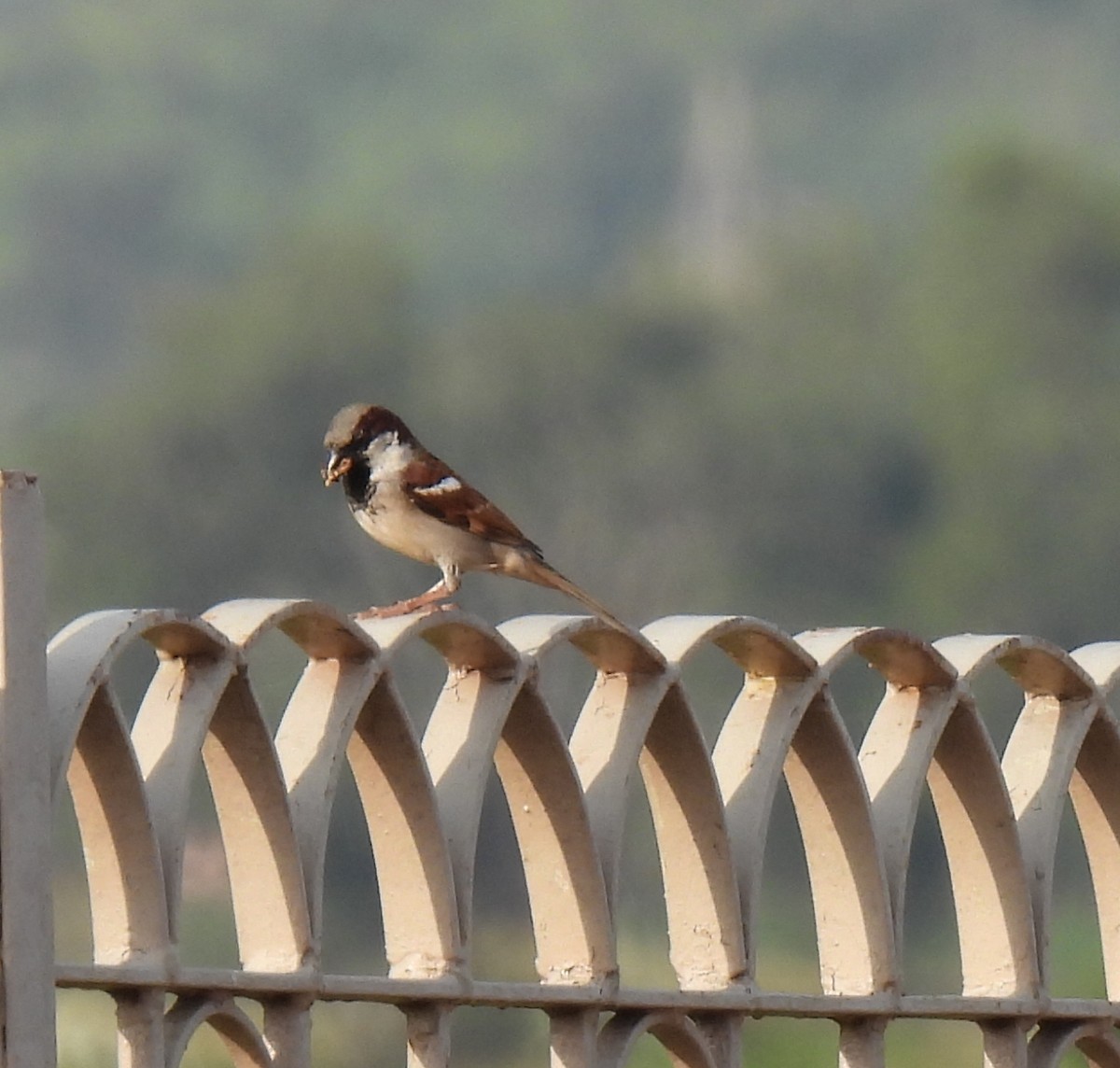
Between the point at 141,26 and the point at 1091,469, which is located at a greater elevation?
the point at 141,26

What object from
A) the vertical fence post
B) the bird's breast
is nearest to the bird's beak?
the bird's breast

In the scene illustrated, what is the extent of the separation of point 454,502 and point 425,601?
127 cm

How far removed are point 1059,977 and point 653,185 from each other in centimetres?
10836

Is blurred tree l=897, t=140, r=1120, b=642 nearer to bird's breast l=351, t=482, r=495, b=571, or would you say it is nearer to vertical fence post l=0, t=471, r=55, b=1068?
bird's breast l=351, t=482, r=495, b=571

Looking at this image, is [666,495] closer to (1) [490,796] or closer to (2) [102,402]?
(2) [102,402]

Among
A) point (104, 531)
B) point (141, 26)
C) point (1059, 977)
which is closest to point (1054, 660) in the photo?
point (1059, 977)

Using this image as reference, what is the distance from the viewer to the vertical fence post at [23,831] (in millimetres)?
3273

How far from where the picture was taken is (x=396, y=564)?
49.3m

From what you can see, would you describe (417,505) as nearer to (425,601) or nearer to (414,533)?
(414,533)

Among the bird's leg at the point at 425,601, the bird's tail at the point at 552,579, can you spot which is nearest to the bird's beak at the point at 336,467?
the bird's leg at the point at 425,601

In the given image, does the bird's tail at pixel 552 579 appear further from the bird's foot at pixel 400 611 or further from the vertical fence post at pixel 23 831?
the vertical fence post at pixel 23 831

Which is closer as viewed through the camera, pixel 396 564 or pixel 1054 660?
pixel 1054 660

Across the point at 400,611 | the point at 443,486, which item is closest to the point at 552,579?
the point at 443,486

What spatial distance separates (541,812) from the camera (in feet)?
13.6
